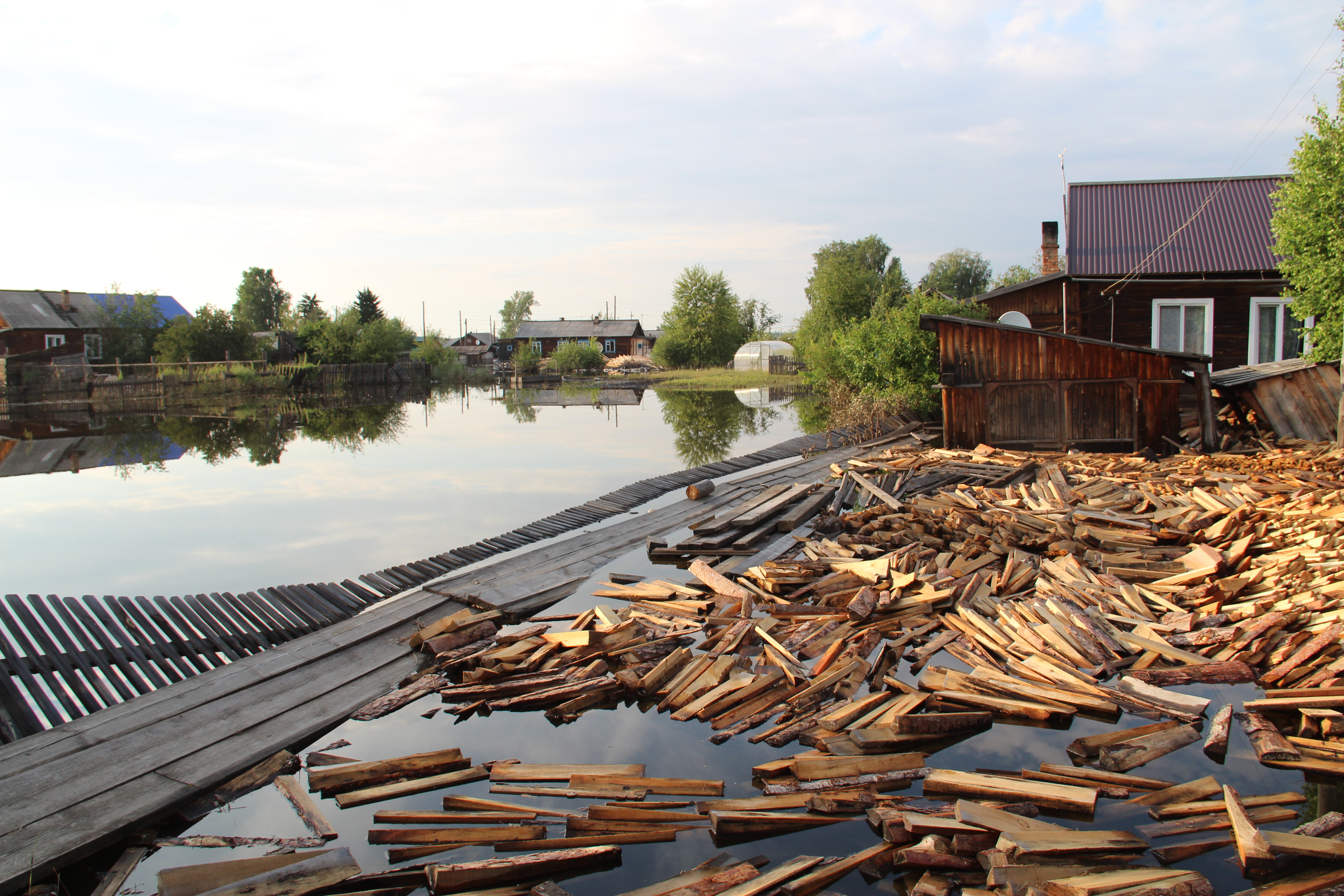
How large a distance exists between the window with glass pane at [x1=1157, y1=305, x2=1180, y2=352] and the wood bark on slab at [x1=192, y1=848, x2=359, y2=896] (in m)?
24.4

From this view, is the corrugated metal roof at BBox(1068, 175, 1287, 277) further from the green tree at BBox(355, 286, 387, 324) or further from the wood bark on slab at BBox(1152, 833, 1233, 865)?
the green tree at BBox(355, 286, 387, 324)

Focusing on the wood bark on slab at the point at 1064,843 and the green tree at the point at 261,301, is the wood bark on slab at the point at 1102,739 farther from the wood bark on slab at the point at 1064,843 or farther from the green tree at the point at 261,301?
the green tree at the point at 261,301

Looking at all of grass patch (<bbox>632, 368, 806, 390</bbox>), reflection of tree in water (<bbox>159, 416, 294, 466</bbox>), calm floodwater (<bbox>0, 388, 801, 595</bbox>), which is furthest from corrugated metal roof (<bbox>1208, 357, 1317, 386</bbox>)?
grass patch (<bbox>632, 368, 806, 390</bbox>)

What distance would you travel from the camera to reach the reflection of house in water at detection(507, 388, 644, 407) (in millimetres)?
42219

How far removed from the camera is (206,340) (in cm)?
5206

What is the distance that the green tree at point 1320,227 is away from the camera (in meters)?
14.7

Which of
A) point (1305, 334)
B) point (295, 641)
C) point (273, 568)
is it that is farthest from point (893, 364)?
point (295, 641)

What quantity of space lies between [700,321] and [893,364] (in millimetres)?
50136

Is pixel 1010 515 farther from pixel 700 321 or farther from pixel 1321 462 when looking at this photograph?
pixel 700 321

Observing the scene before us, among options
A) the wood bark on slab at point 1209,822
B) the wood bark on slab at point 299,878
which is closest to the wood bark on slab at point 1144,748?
the wood bark on slab at point 1209,822

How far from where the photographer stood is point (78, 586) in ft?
37.4

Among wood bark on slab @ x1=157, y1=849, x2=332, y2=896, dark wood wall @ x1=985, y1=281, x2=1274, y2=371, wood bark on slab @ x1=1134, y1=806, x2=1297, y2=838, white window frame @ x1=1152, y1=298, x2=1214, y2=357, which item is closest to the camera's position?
wood bark on slab @ x1=157, y1=849, x2=332, y2=896

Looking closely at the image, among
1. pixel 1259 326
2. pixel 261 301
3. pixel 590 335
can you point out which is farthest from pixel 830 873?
pixel 261 301

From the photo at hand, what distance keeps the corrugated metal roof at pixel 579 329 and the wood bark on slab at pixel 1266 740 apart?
87.9m
